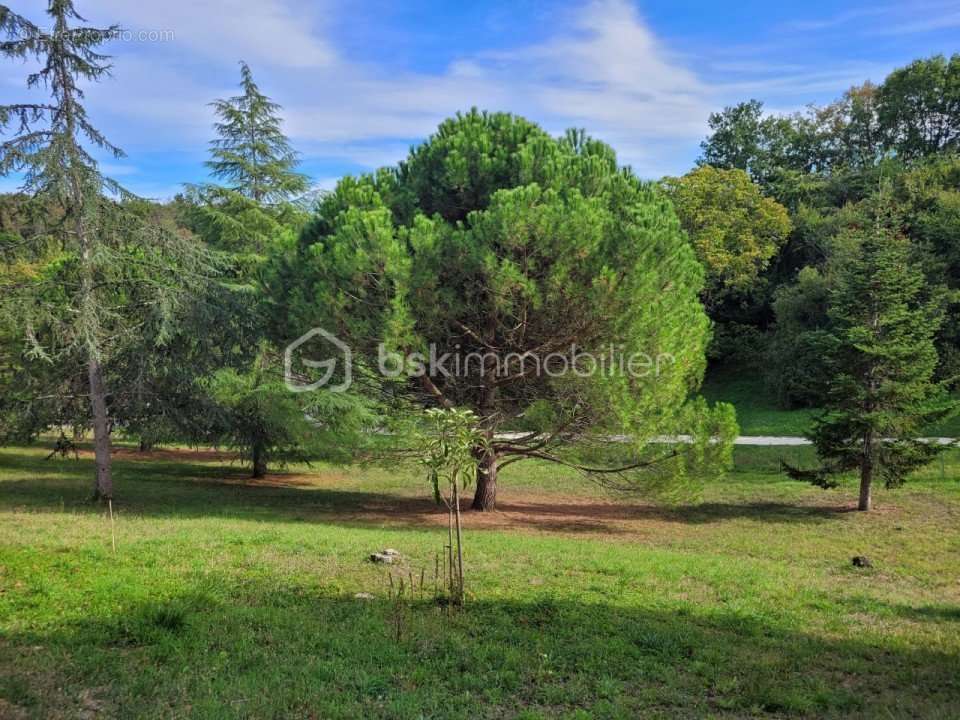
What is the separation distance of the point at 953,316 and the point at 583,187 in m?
22.8

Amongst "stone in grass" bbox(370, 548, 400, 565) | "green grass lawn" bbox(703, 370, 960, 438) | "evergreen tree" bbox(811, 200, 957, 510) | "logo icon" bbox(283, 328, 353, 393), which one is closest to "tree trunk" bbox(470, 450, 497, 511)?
"logo icon" bbox(283, 328, 353, 393)

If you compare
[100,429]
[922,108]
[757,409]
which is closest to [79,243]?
[100,429]

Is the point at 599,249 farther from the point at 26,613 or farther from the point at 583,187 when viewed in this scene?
the point at 26,613

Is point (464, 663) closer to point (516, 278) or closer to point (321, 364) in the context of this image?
point (516, 278)

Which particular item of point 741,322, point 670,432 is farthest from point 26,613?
point 741,322

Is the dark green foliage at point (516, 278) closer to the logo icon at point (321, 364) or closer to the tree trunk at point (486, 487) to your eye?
the logo icon at point (321, 364)

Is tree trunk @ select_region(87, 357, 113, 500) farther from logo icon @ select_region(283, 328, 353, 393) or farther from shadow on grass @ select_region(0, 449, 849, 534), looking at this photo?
logo icon @ select_region(283, 328, 353, 393)

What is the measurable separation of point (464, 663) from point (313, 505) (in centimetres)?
1133

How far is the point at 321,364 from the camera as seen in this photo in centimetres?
1362

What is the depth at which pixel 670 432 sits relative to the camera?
13.1 metres

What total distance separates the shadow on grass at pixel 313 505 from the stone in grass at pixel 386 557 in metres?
4.46

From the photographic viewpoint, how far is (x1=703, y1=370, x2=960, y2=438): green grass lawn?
26.6 meters

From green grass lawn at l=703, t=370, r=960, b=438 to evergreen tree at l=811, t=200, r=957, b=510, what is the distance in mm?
7079

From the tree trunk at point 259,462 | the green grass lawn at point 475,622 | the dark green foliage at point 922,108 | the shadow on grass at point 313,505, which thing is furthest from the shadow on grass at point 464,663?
the dark green foliage at point 922,108
